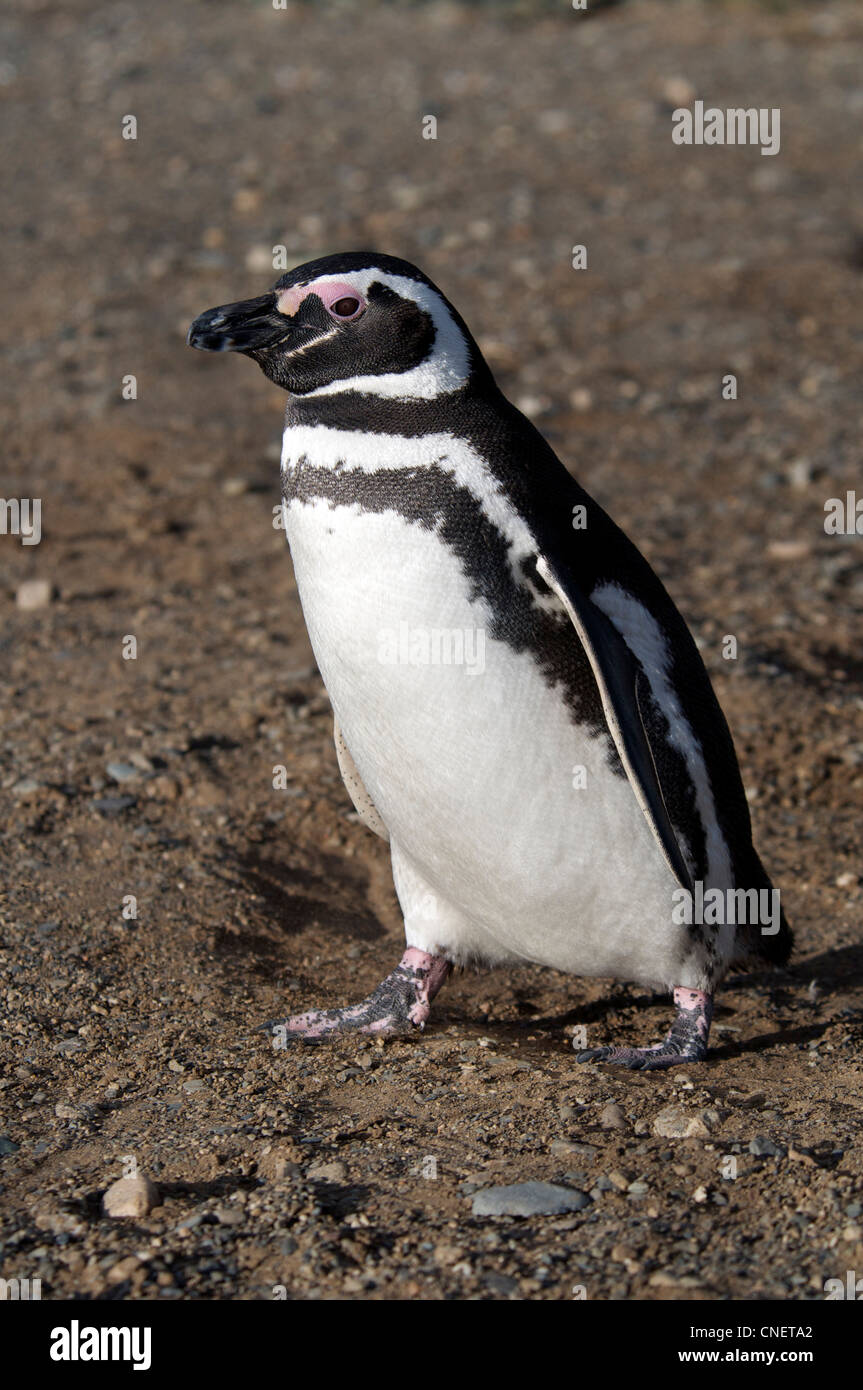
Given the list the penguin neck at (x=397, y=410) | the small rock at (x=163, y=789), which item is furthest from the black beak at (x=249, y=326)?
the small rock at (x=163, y=789)

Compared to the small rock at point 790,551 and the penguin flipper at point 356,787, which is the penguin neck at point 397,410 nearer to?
the penguin flipper at point 356,787

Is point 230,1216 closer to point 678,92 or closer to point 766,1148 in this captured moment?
point 766,1148

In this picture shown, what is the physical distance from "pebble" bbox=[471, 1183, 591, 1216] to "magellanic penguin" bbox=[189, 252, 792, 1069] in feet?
1.88

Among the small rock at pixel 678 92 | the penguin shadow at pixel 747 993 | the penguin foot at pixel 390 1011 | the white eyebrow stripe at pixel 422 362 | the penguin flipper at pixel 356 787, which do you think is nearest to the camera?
the white eyebrow stripe at pixel 422 362

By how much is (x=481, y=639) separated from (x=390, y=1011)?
2.96ft

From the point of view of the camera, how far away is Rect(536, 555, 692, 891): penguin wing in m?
2.84

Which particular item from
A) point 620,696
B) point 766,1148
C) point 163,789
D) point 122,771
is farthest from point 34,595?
point 766,1148

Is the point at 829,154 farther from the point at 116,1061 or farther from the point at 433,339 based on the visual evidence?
the point at 116,1061

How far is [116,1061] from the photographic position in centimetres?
310

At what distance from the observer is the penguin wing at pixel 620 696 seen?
284 cm

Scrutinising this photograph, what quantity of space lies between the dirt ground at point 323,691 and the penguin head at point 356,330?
1.33 meters

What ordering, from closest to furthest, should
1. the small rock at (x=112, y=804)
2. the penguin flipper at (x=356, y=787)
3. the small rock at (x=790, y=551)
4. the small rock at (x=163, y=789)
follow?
1. the penguin flipper at (x=356, y=787)
2. the small rock at (x=112, y=804)
3. the small rock at (x=163, y=789)
4. the small rock at (x=790, y=551)

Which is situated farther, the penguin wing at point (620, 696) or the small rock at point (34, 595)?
the small rock at point (34, 595)

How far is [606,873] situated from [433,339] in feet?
3.49
